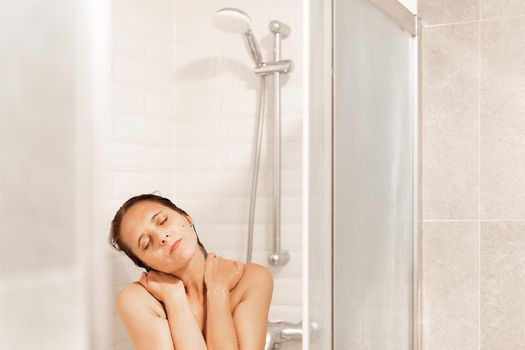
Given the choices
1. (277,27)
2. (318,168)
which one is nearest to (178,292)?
(318,168)

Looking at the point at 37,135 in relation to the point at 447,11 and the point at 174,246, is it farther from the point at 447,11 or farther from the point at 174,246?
the point at 447,11

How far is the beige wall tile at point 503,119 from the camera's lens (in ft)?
4.16

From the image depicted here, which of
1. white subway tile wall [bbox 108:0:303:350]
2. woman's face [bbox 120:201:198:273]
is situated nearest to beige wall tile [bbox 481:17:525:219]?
white subway tile wall [bbox 108:0:303:350]

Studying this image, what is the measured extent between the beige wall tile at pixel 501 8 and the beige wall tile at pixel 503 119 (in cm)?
2

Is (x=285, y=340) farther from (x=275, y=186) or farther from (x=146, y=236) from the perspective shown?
(x=146, y=236)

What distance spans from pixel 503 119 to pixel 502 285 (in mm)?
359

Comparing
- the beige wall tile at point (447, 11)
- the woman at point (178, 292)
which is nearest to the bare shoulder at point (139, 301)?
the woman at point (178, 292)

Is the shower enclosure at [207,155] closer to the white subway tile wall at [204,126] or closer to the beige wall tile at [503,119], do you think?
the white subway tile wall at [204,126]

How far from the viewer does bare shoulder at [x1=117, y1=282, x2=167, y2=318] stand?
1141 mm

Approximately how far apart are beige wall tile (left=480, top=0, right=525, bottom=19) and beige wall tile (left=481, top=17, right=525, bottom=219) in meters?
0.02

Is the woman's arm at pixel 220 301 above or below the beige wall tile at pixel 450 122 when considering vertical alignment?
below

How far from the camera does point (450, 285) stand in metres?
1.32

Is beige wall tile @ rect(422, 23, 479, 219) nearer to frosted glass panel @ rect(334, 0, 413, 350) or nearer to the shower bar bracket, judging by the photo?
frosted glass panel @ rect(334, 0, 413, 350)

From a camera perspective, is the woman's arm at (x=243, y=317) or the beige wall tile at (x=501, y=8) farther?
the beige wall tile at (x=501, y=8)
